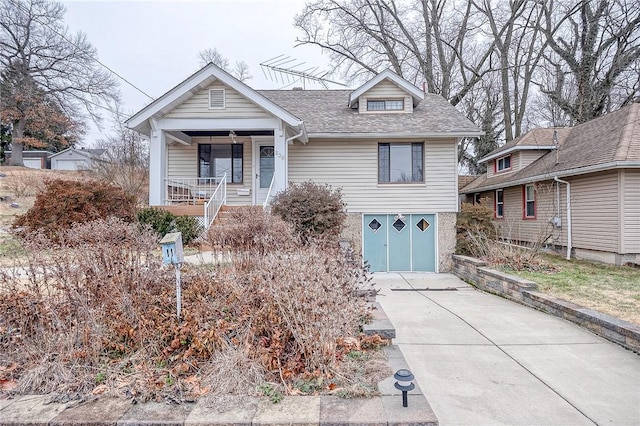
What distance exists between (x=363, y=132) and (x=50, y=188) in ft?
30.4

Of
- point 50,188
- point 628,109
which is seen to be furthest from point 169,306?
point 628,109

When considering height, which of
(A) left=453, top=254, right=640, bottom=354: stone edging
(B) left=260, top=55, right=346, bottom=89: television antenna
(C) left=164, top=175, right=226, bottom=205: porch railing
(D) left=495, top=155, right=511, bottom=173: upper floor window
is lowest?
(A) left=453, top=254, right=640, bottom=354: stone edging

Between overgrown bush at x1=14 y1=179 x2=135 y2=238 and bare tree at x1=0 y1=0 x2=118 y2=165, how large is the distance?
18.1 metres

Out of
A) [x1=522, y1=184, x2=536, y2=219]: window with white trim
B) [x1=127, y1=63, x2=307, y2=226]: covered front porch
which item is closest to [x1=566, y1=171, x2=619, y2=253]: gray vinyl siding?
[x1=522, y1=184, x2=536, y2=219]: window with white trim

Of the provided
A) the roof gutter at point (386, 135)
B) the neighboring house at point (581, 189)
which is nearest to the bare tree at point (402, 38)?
the neighboring house at point (581, 189)

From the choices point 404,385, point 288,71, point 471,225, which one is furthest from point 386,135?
point 404,385

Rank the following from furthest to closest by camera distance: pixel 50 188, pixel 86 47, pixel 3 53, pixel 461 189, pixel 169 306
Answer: pixel 86 47 < pixel 3 53 < pixel 461 189 < pixel 50 188 < pixel 169 306

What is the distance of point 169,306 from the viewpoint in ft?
12.6

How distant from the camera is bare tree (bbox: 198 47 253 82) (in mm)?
26141

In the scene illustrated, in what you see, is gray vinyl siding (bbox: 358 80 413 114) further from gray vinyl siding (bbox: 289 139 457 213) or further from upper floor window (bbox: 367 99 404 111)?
gray vinyl siding (bbox: 289 139 457 213)

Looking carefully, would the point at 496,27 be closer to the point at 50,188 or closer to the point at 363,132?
the point at 363,132

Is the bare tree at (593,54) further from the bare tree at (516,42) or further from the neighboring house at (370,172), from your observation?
the neighboring house at (370,172)

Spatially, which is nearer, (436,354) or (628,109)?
(436,354)

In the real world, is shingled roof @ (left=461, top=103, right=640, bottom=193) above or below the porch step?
above
